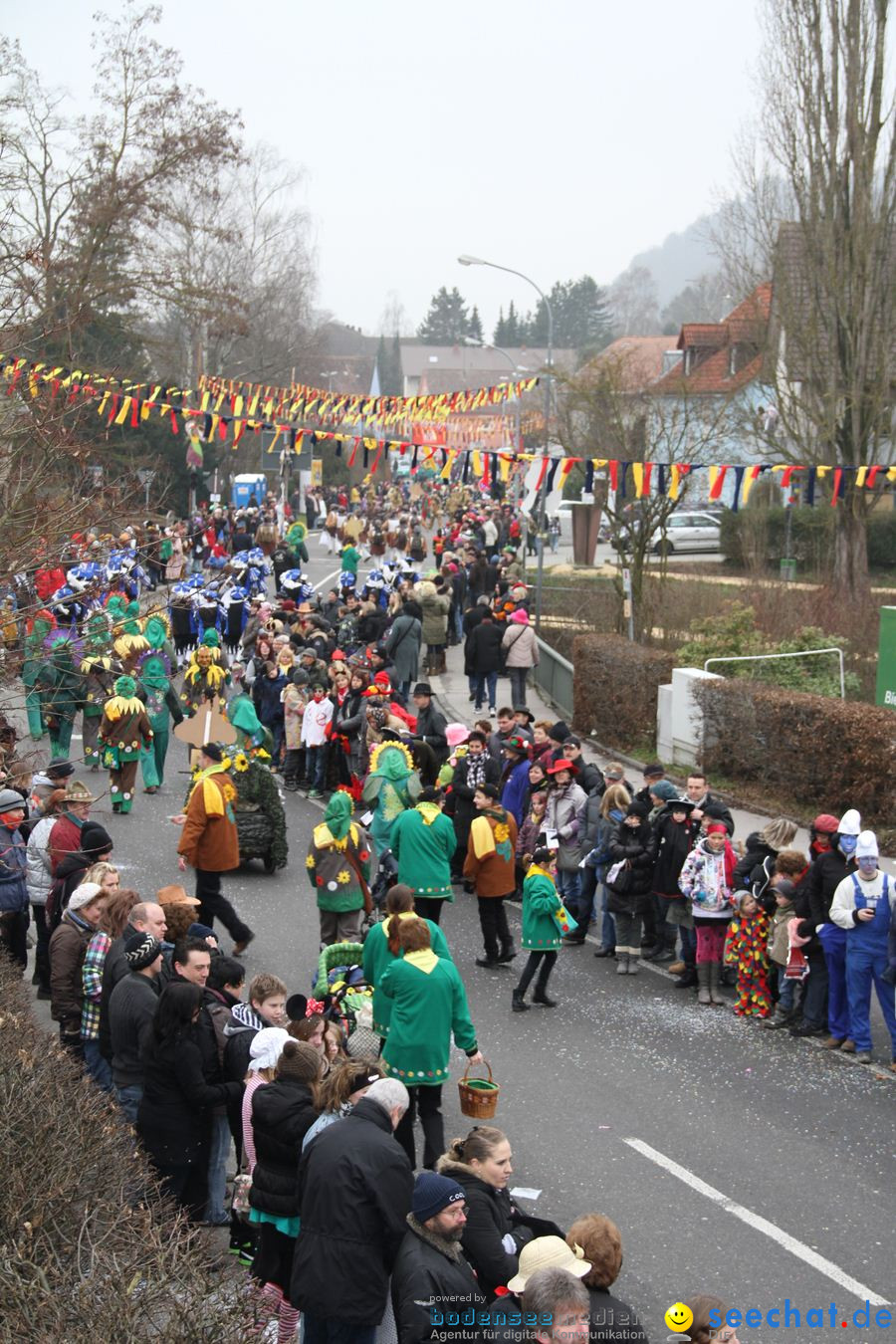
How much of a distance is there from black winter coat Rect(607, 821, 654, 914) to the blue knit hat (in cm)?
644

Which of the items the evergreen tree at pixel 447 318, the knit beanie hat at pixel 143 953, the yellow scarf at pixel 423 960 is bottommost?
the yellow scarf at pixel 423 960

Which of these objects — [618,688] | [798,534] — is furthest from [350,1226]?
[798,534]

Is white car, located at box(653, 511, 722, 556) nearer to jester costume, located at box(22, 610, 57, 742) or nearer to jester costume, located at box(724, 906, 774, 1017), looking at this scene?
jester costume, located at box(22, 610, 57, 742)

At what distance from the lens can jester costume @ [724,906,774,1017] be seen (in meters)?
11.0

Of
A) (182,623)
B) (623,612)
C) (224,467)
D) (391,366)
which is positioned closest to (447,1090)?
(182,623)

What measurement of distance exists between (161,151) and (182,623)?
21139mm

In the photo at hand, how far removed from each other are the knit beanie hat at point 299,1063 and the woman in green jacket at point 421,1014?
4.93 feet

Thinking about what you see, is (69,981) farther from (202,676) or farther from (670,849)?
(202,676)

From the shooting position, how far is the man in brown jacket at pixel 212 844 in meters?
11.9

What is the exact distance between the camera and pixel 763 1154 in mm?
8828

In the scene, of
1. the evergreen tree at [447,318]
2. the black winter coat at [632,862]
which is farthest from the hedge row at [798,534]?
the evergreen tree at [447,318]

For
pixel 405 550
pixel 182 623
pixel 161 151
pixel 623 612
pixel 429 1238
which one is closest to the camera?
pixel 429 1238

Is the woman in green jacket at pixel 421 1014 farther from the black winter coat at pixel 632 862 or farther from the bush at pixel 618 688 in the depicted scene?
the bush at pixel 618 688

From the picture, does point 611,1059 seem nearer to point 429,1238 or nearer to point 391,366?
point 429,1238
